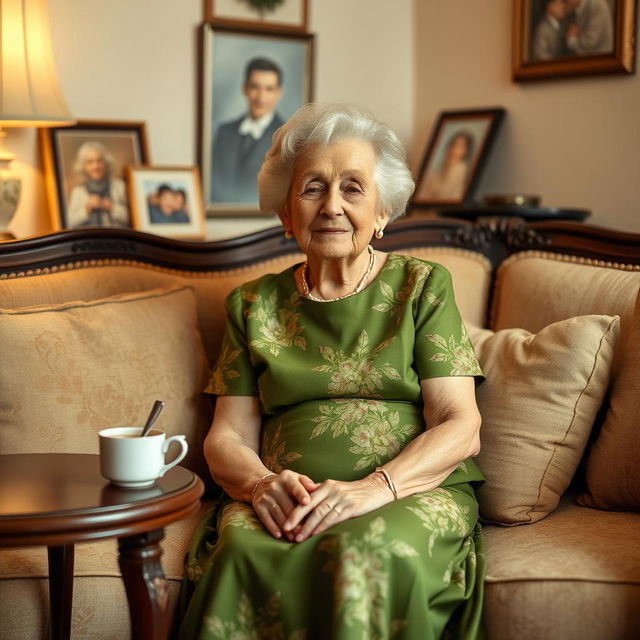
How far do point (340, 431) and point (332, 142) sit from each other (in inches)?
25.0

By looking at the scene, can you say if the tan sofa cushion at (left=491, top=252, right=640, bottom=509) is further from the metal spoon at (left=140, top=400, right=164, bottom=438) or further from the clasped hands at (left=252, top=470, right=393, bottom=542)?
the metal spoon at (left=140, top=400, right=164, bottom=438)

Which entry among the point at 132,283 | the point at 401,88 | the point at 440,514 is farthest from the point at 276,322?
the point at 401,88

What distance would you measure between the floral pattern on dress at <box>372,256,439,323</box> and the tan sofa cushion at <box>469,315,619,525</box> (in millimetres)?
281

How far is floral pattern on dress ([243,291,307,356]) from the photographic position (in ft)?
7.04

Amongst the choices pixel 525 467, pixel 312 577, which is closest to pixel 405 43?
pixel 525 467

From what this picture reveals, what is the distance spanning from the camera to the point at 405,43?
13.2 feet

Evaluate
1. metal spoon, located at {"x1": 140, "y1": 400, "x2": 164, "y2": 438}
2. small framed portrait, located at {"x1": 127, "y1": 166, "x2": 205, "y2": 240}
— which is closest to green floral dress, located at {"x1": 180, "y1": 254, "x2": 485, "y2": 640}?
metal spoon, located at {"x1": 140, "y1": 400, "x2": 164, "y2": 438}

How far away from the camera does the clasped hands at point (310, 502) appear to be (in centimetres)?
179

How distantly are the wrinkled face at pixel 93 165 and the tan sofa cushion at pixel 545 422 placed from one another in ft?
6.11

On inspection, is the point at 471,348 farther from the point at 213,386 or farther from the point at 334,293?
the point at 213,386

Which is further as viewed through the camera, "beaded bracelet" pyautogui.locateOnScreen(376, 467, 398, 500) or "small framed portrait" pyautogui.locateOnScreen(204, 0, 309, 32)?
"small framed portrait" pyautogui.locateOnScreen(204, 0, 309, 32)

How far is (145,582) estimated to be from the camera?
60.2 inches

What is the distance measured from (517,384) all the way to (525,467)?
18 centimetres

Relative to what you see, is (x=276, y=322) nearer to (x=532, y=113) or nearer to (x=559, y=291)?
(x=559, y=291)
